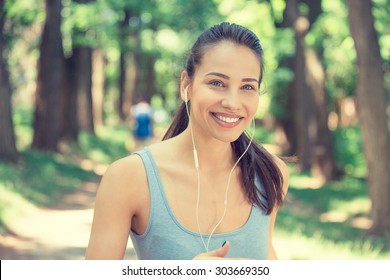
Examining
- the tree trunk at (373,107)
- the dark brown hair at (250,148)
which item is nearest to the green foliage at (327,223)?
the tree trunk at (373,107)

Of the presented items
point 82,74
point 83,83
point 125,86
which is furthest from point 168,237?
point 125,86

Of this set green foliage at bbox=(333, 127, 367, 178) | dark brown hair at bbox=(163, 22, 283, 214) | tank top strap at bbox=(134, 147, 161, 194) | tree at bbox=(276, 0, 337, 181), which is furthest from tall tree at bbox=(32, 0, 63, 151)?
tank top strap at bbox=(134, 147, 161, 194)

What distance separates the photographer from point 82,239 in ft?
29.8

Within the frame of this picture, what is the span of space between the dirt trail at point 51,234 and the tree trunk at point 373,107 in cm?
364

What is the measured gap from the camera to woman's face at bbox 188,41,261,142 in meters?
2.46

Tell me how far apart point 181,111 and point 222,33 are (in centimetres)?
40

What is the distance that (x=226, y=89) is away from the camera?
2.48m

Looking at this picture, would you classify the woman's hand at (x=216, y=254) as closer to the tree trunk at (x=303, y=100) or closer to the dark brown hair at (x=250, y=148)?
the dark brown hair at (x=250, y=148)

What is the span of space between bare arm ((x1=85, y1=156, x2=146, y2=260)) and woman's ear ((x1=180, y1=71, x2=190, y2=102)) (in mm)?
420

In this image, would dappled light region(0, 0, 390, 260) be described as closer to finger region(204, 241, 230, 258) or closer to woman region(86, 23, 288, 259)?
woman region(86, 23, 288, 259)

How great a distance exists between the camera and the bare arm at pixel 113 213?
2.32 metres

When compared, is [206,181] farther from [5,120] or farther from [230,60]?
[5,120]
